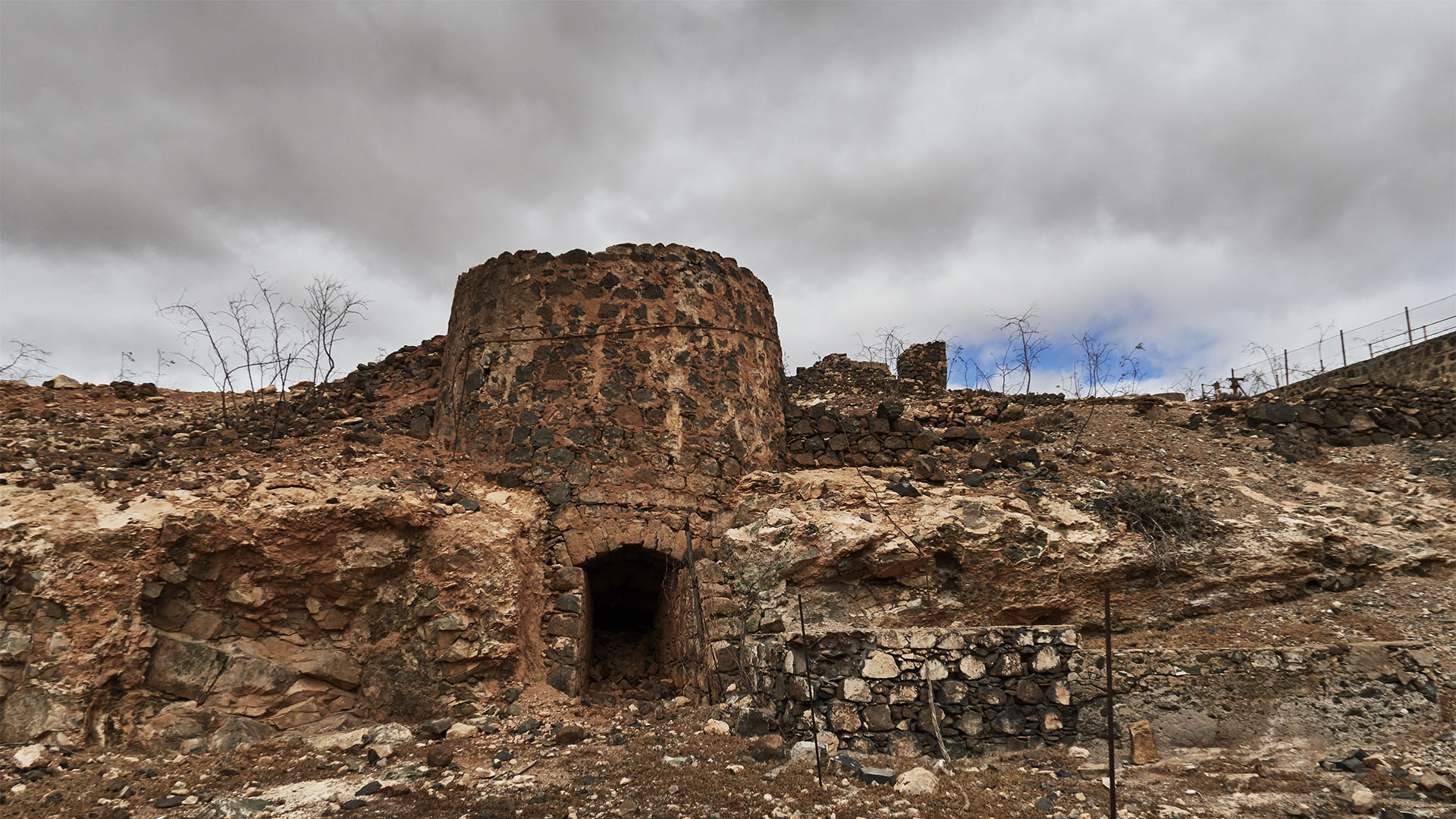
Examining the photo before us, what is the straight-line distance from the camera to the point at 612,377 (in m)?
8.01

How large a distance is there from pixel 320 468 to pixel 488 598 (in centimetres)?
209

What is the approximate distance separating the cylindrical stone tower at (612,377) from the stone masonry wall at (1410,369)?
10.9 m

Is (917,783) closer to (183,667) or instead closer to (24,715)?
(183,667)

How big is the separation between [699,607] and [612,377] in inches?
99.9

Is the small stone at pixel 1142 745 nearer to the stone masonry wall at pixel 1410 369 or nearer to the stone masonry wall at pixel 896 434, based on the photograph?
the stone masonry wall at pixel 896 434

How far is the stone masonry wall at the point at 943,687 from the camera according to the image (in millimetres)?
5105

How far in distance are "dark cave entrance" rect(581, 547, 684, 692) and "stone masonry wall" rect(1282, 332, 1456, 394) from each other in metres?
12.0

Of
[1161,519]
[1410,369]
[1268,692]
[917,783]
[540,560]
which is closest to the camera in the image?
[917,783]

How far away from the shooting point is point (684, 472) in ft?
25.4

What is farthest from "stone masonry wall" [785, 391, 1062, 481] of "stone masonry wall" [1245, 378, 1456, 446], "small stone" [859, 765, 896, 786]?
"small stone" [859, 765, 896, 786]

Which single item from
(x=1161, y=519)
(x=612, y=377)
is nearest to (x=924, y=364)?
(x=1161, y=519)

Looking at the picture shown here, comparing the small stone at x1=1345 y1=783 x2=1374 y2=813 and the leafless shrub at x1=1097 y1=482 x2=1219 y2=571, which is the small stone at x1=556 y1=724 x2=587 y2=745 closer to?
the small stone at x1=1345 y1=783 x2=1374 y2=813

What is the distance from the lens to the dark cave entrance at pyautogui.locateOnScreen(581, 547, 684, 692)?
24.1 feet

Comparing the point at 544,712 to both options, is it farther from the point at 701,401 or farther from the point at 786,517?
the point at 701,401
